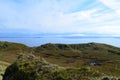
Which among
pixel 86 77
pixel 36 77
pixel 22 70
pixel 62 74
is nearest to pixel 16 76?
pixel 22 70

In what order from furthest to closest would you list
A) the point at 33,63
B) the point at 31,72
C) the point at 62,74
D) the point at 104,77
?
1. the point at 33,63
2. the point at 31,72
3. the point at 62,74
4. the point at 104,77

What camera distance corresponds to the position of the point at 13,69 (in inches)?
660

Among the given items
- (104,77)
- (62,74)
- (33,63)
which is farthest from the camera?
(33,63)

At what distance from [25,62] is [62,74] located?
3435 millimetres

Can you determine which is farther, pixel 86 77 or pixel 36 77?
pixel 36 77

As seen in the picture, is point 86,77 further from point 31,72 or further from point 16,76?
point 16,76

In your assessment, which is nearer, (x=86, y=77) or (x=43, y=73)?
(x=86, y=77)

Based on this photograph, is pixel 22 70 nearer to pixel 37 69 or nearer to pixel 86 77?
pixel 37 69

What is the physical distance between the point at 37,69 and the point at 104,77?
12.8ft

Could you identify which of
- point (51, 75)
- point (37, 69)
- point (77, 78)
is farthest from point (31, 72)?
point (77, 78)

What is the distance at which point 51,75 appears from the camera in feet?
46.3

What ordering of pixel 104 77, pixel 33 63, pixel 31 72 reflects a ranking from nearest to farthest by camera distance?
pixel 104 77 → pixel 31 72 → pixel 33 63

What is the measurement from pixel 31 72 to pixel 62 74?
6.54ft

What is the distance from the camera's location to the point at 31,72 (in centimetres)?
1507
